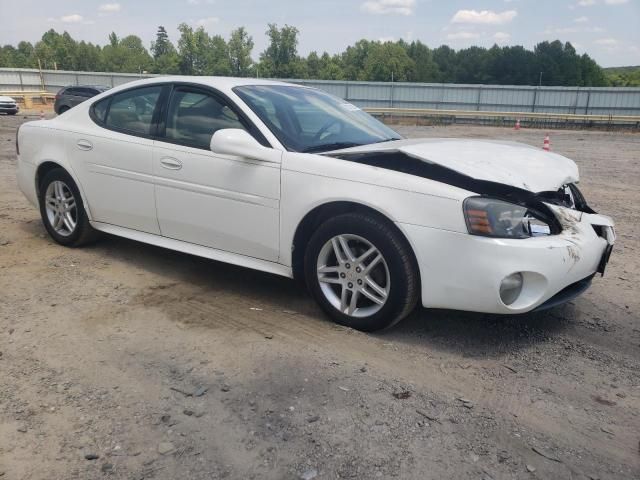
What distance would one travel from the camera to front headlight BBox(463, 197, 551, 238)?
9.96ft

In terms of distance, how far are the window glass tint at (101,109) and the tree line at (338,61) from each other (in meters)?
90.6

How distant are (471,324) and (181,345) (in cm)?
190

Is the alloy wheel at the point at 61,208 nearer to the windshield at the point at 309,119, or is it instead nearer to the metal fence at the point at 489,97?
the windshield at the point at 309,119

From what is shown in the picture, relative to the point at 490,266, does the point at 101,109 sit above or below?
above

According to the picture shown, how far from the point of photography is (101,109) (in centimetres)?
479

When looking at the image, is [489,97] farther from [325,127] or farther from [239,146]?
[239,146]

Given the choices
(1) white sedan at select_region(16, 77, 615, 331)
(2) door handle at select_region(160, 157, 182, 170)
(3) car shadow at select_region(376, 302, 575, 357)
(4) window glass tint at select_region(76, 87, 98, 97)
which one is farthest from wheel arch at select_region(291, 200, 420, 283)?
(4) window glass tint at select_region(76, 87, 98, 97)

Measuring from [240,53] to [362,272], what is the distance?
344 feet

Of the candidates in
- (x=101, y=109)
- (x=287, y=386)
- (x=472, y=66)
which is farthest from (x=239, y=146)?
(x=472, y=66)

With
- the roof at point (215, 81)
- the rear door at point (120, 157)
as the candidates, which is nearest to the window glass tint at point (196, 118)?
the roof at point (215, 81)

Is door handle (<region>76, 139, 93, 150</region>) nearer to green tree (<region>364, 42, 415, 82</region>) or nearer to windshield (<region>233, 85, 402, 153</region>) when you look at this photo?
windshield (<region>233, 85, 402, 153</region>)

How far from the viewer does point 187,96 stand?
4.24m

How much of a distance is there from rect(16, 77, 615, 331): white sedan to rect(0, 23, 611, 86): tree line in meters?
91.0

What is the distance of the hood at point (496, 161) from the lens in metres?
3.34
